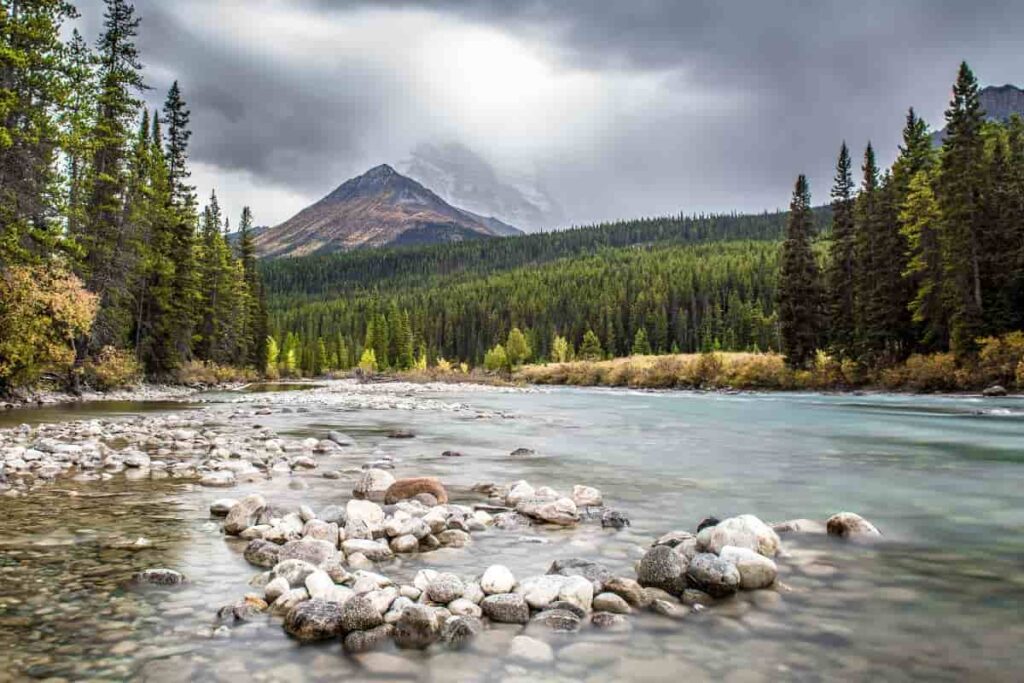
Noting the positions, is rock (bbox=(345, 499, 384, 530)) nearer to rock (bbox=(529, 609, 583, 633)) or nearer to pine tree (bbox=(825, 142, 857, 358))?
rock (bbox=(529, 609, 583, 633))

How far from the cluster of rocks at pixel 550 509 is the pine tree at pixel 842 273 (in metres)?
38.1

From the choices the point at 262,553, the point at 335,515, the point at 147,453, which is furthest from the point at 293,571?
the point at 147,453

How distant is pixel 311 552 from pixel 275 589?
2.78 feet

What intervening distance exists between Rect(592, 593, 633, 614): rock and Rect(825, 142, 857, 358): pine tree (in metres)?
41.2

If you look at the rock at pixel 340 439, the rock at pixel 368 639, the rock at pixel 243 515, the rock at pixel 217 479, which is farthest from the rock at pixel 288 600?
the rock at pixel 340 439

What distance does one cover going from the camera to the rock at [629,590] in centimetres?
481

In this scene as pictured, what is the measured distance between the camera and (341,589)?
15.5 feet

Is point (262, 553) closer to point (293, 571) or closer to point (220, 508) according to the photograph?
point (293, 571)

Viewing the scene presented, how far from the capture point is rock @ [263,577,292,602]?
4750 mm

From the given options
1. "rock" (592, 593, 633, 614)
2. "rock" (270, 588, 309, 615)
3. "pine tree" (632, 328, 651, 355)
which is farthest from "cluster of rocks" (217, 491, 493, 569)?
"pine tree" (632, 328, 651, 355)

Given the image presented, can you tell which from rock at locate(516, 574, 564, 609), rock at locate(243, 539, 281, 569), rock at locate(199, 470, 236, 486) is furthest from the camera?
rock at locate(199, 470, 236, 486)

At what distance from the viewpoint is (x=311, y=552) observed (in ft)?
18.4

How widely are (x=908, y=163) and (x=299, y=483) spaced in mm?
46396

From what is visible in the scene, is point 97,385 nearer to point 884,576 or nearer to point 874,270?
point 884,576
